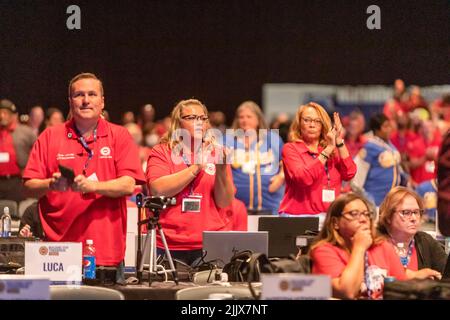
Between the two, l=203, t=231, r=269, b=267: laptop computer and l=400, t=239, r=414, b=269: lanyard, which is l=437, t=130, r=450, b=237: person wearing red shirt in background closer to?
l=400, t=239, r=414, b=269: lanyard

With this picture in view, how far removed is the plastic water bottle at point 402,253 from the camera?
5.00 metres

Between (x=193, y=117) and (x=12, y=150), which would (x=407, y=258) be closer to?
(x=193, y=117)

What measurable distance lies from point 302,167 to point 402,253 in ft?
4.08

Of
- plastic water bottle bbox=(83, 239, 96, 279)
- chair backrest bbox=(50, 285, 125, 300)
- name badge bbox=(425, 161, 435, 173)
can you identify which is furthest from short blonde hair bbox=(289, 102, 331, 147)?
name badge bbox=(425, 161, 435, 173)

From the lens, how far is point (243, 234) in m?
4.92

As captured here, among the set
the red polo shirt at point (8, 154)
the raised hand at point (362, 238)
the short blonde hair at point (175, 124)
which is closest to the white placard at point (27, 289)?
the raised hand at point (362, 238)

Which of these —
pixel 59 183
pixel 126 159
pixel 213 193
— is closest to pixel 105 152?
pixel 126 159

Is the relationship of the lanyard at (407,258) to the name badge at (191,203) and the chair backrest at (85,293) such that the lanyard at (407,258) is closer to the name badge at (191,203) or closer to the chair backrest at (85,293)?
the name badge at (191,203)

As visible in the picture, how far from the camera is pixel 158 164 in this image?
5.45m

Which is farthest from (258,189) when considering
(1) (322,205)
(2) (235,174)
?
(1) (322,205)

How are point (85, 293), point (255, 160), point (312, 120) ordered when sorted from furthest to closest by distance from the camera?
1. point (255, 160)
2. point (312, 120)
3. point (85, 293)

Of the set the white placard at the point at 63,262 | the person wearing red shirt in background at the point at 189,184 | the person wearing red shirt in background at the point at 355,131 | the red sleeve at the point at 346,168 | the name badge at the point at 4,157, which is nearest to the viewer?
the white placard at the point at 63,262

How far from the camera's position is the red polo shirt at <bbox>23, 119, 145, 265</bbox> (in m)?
4.77
